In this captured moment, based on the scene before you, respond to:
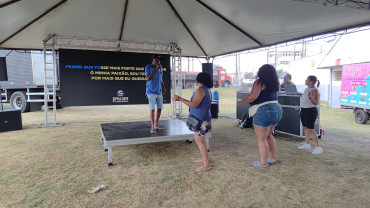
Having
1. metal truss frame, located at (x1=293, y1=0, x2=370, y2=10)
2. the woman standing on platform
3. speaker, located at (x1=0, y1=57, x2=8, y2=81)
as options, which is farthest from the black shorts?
speaker, located at (x1=0, y1=57, x2=8, y2=81)

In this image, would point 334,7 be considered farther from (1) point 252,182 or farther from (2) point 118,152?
(2) point 118,152

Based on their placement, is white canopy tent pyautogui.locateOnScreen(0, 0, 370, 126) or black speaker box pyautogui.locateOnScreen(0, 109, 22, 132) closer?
white canopy tent pyautogui.locateOnScreen(0, 0, 370, 126)

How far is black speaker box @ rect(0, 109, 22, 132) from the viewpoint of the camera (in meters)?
6.43

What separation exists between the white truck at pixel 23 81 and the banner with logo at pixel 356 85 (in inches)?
519

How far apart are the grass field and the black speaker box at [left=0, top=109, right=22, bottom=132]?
1.44 m

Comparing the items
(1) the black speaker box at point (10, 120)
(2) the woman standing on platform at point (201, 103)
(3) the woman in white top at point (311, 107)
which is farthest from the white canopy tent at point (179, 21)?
(2) the woman standing on platform at point (201, 103)

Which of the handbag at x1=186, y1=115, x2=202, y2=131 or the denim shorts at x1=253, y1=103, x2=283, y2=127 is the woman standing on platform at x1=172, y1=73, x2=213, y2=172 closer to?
the handbag at x1=186, y1=115, x2=202, y2=131

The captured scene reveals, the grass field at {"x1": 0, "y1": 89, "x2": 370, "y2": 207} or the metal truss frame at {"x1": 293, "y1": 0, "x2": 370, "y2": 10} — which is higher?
the metal truss frame at {"x1": 293, "y1": 0, "x2": 370, "y2": 10}

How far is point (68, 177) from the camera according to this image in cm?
331

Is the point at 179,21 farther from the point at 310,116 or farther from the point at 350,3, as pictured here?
the point at 310,116

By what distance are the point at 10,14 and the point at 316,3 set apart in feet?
21.8

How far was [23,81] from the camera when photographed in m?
11.3

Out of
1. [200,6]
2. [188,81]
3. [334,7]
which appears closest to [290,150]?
[334,7]

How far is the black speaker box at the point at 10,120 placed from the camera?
643 cm
